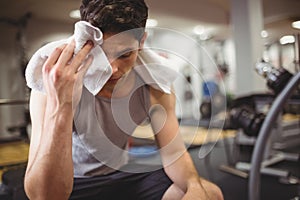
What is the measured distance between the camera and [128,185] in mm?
672

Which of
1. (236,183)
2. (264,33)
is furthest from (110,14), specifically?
(236,183)

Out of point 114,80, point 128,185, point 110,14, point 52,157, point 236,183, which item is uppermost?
point 110,14

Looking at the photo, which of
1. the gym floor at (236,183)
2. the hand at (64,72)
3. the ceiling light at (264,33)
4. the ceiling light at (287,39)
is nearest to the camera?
the hand at (64,72)

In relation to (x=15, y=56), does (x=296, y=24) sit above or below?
above

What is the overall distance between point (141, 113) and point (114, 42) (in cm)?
19

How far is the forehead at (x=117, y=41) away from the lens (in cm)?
46

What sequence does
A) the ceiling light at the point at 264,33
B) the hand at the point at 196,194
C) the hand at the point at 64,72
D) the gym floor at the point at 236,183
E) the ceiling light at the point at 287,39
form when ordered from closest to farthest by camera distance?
the hand at the point at 64,72
the hand at the point at 196,194
the ceiling light at the point at 287,39
the ceiling light at the point at 264,33
the gym floor at the point at 236,183

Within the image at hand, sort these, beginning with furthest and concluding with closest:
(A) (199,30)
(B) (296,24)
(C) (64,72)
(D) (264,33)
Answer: (D) (264,33) < (B) (296,24) < (A) (199,30) < (C) (64,72)

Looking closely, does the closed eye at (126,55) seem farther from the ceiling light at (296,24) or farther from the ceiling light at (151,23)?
the ceiling light at (296,24)

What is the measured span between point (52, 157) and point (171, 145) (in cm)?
27

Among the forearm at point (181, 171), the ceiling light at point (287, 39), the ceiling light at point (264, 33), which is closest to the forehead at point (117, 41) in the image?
the forearm at point (181, 171)

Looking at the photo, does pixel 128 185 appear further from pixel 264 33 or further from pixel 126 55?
pixel 264 33

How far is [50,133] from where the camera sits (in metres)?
0.44

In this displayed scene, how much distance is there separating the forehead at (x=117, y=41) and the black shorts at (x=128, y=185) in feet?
1.00
